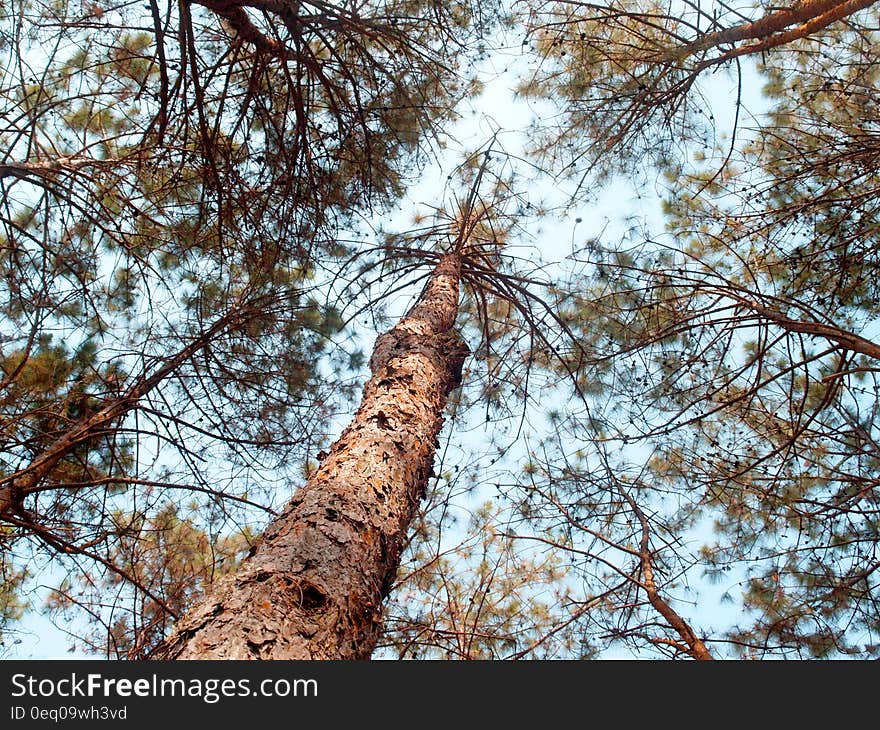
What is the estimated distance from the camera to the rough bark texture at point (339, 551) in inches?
51.1

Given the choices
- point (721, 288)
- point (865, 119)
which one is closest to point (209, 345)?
point (721, 288)

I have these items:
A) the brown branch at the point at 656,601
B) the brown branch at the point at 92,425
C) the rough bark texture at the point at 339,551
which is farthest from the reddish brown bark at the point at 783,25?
the brown branch at the point at 92,425

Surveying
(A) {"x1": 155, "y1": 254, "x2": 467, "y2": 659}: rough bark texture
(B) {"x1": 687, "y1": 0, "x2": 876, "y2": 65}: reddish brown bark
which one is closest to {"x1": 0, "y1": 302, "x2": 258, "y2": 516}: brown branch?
(A) {"x1": 155, "y1": 254, "x2": 467, "y2": 659}: rough bark texture

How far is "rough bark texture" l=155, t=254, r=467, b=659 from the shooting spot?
1298 mm

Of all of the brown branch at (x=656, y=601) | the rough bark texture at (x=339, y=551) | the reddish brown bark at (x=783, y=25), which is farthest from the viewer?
the brown branch at (x=656, y=601)

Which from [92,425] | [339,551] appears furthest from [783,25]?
[92,425]

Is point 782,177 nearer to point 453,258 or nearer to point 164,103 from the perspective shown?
point 453,258

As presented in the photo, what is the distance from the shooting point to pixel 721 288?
309cm

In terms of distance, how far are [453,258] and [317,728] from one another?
3.86 meters

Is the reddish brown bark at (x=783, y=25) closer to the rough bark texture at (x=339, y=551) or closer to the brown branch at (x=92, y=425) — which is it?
the rough bark texture at (x=339, y=551)

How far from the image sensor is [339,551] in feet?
5.40

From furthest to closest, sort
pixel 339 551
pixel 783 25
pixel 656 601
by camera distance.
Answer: pixel 656 601 → pixel 783 25 → pixel 339 551

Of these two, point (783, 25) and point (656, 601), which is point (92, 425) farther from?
point (783, 25)

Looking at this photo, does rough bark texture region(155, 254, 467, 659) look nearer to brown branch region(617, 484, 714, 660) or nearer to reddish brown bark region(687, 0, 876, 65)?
brown branch region(617, 484, 714, 660)
